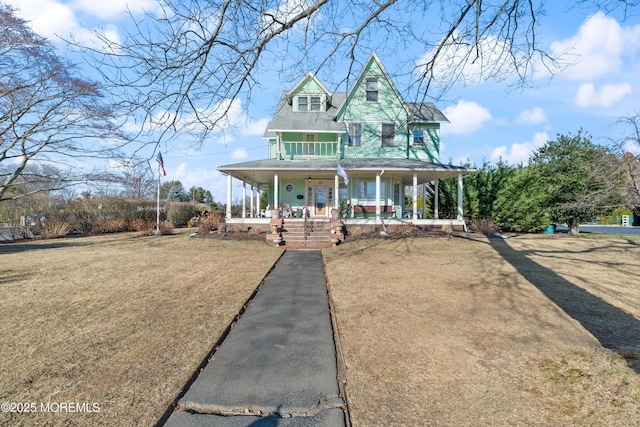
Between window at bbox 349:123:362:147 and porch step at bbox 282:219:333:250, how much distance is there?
273 inches

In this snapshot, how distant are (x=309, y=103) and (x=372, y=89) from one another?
4.37m

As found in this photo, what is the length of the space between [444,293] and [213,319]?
508 cm

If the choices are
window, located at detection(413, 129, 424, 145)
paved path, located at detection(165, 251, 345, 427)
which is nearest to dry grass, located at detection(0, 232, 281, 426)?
paved path, located at detection(165, 251, 345, 427)

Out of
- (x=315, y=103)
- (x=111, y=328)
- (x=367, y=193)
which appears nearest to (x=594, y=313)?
(x=111, y=328)

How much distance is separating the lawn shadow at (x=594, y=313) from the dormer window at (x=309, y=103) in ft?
55.5

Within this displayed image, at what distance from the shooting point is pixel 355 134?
21781mm

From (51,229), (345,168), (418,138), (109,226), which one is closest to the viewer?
(345,168)

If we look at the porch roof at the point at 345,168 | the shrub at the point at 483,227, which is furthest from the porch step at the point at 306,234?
the shrub at the point at 483,227

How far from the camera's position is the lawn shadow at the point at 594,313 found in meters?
4.80

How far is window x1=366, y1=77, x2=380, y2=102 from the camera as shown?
2172 centimetres

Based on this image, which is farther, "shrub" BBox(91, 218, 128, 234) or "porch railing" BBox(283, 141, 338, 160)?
"shrub" BBox(91, 218, 128, 234)

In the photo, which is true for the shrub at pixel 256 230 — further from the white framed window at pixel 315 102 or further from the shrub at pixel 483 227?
the shrub at pixel 483 227

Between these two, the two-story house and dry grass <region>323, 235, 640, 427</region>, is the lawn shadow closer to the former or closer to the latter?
dry grass <region>323, 235, 640, 427</region>

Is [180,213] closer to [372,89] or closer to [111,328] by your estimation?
[372,89]
